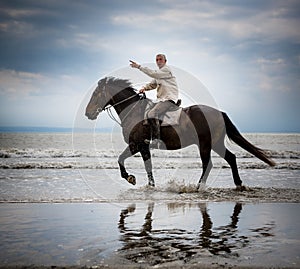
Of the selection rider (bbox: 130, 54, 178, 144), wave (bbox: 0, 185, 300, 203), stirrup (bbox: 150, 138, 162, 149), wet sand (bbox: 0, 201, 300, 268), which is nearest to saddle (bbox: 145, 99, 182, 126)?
rider (bbox: 130, 54, 178, 144)

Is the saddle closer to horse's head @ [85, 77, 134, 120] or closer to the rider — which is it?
the rider

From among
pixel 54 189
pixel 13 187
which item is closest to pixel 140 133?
pixel 54 189

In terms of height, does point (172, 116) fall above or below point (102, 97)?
below

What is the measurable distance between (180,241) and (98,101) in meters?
6.18

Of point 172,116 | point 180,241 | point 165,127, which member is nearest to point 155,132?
point 165,127

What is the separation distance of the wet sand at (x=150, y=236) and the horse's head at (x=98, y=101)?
3.13 meters

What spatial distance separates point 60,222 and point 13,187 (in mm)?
5283

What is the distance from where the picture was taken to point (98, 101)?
10.4 meters

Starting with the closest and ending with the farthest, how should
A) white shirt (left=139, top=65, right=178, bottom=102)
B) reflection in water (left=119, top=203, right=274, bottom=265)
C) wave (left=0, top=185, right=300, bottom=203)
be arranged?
reflection in water (left=119, top=203, right=274, bottom=265)
wave (left=0, top=185, right=300, bottom=203)
white shirt (left=139, top=65, right=178, bottom=102)

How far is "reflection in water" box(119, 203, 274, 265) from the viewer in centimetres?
426

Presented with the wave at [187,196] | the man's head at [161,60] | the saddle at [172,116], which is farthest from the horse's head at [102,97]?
the wave at [187,196]

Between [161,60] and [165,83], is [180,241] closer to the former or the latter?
[165,83]

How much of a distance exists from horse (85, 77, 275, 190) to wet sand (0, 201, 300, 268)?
7.36 feet

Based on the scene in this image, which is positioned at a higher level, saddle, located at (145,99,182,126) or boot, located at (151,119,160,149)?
saddle, located at (145,99,182,126)
